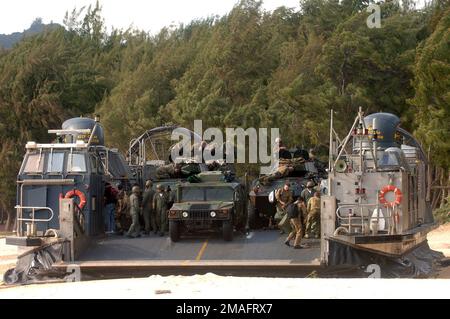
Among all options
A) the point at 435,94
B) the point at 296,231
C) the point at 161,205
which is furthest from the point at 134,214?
the point at 435,94

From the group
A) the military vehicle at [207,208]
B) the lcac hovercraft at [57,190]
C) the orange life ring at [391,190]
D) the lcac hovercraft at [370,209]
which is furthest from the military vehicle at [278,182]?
the lcac hovercraft at [57,190]

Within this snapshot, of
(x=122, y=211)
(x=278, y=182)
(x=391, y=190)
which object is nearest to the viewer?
(x=391, y=190)

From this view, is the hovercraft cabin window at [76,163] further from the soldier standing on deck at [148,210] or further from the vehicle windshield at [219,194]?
the vehicle windshield at [219,194]

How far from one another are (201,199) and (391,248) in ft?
12.3

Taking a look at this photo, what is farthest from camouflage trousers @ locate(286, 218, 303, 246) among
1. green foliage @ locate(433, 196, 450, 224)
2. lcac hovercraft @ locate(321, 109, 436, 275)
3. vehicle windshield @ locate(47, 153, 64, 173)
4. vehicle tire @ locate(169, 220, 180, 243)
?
green foliage @ locate(433, 196, 450, 224)

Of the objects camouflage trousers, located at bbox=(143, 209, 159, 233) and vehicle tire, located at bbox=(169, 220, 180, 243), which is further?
camouflage trousers, located at bbox=(143, 209, 159, 233)

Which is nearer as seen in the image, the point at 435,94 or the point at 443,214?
the point at 435,94

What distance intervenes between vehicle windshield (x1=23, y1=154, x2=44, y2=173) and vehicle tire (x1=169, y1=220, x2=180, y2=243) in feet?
8.62

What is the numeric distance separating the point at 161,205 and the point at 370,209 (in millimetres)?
4033

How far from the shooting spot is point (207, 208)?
16531 millimetres

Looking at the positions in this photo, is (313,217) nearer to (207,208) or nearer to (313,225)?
(313,225)

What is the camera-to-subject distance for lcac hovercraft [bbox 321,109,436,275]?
14977mm

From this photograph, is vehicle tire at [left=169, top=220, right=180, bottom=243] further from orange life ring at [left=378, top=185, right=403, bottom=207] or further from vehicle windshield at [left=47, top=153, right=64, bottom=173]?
orange life ring at [left=378, top=185, right=403, bottom=207]

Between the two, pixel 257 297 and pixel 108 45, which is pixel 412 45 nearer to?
pixel 257 297
